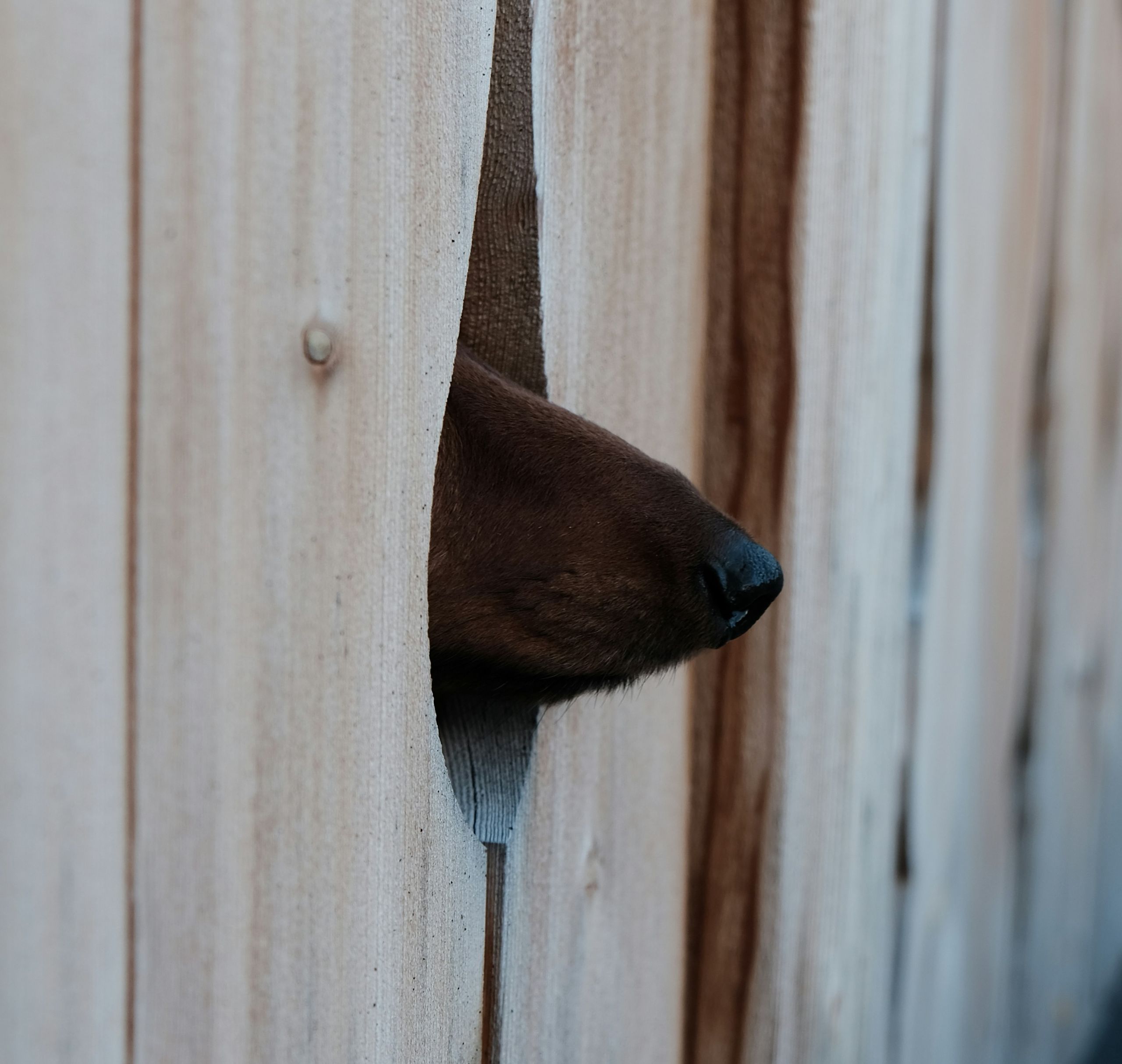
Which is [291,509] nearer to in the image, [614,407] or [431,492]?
[431,492]

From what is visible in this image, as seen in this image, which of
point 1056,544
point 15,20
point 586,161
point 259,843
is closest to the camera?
point 15,20

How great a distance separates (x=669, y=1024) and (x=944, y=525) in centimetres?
69

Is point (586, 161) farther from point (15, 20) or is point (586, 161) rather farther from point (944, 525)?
point (944, 525)

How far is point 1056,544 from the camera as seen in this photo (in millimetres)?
1891

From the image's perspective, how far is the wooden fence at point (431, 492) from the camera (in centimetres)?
50

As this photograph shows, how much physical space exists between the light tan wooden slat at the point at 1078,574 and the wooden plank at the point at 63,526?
158 cm

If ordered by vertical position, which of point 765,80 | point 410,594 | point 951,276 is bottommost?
point 410,594

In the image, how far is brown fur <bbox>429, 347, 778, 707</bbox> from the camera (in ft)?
2.47

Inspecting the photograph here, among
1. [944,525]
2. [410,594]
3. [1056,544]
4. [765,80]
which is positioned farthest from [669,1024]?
[1056,544]

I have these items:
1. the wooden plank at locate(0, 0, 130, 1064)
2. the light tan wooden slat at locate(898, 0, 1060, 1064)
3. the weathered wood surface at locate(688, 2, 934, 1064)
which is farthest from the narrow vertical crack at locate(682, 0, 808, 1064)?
the wooden plank at locate(0, 0, 130, 1064)

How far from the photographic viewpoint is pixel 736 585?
2.44 ft

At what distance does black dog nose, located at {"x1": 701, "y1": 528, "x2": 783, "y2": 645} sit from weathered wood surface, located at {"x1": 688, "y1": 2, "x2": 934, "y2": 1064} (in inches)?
13.5

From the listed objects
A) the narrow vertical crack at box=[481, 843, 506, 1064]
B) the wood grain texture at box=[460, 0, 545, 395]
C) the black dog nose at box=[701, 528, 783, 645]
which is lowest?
the narrow vertical crack at box=[481, 843, 506, 1064]

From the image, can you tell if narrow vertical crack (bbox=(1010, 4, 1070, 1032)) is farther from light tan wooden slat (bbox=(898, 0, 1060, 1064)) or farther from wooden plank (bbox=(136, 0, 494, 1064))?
wooden plank (bbox=(136, 0, 494, 1064))
